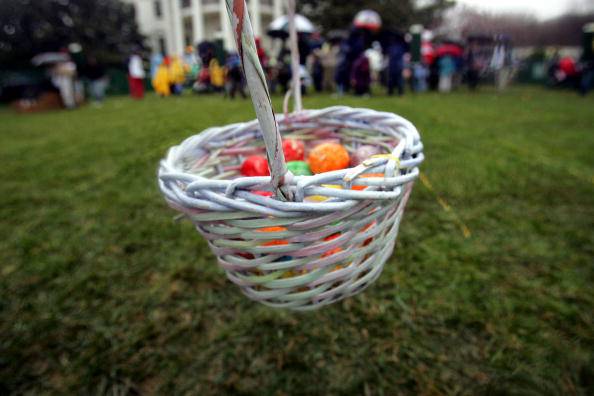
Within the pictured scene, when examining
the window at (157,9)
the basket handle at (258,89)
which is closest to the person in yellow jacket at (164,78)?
the basket handle at (258,89)

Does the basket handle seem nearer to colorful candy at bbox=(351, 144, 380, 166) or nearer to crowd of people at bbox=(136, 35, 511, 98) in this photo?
colorful candy at bbox=(351, 144, 380, 166)

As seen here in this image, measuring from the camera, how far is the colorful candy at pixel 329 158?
970 millimetres

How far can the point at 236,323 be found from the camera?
119 centimetres

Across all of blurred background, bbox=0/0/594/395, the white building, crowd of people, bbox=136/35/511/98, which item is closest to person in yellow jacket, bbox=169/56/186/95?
crowd of people, bbox=136/35/511/98

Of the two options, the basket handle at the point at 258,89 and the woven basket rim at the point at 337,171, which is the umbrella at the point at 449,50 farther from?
the basket handle at the point at 258,89

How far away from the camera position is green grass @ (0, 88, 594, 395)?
0.99m

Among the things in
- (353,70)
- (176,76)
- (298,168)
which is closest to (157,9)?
(176,76)

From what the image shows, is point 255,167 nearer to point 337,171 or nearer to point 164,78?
point 337,171

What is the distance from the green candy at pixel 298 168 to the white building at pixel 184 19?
23.3 m

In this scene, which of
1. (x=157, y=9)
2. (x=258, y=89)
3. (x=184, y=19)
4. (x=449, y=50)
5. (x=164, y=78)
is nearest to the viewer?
(x=258, y=89)

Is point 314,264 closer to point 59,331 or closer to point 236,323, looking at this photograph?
point 236,323

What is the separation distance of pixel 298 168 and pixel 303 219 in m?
0.44

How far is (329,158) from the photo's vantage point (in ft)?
3.18


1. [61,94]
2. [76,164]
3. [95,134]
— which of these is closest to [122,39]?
[61,94]
